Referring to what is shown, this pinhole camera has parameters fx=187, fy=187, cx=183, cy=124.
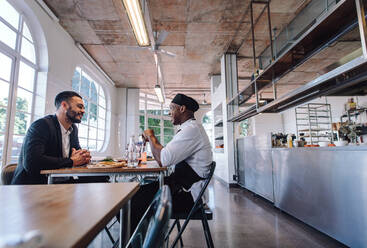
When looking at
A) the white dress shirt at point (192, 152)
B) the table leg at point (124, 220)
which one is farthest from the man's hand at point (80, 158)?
the table leg at point (124, 220)

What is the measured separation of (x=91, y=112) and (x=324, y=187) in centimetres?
639

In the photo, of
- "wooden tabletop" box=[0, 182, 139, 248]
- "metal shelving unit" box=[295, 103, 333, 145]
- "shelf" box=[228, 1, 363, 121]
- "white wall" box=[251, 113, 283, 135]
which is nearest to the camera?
"wooden tabletop" box=[0, 182, 139, 248]

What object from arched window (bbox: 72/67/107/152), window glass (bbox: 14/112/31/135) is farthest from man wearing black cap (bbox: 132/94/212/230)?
arched window (bbox: 72/67/107/152)

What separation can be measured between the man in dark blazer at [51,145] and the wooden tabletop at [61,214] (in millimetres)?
1009

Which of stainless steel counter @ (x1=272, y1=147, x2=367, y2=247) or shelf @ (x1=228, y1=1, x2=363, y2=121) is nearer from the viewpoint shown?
stainless steel counter @ (x1=272, y1=147, x2=367, y2=247)

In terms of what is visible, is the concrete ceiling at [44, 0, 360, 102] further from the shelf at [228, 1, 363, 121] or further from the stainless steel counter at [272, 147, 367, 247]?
the stainless steel counter at [272, 147, 367, 247]

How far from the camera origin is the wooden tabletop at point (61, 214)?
0.32 meters

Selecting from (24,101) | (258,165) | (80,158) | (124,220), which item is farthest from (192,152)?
(24,101)

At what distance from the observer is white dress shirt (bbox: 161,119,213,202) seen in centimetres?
150

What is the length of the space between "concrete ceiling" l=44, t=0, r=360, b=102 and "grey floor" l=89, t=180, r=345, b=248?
1791mm

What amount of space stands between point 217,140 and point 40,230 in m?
6.91

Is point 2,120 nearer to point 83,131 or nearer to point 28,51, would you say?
point 28,51

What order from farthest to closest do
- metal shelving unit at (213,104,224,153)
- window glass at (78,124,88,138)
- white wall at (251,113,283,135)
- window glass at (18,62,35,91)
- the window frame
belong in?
1. white wall at (251,113,283,135)
2. the window frame
3. metal shelving unit at (213,104,224,153)
4. window glass at (78,124,88,138)
5. window glass at (18,62,35,91)

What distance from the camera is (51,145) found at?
5.55ft
